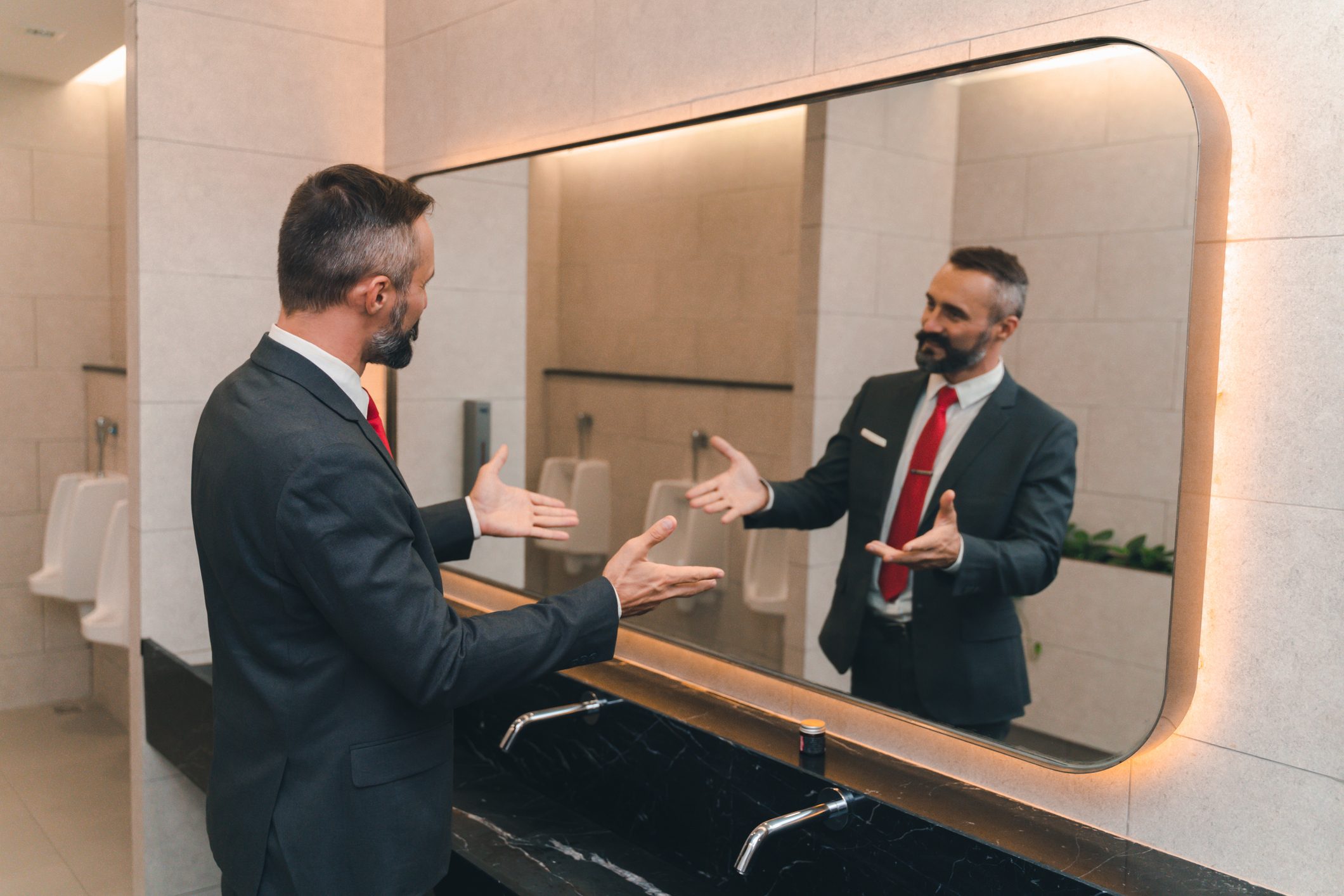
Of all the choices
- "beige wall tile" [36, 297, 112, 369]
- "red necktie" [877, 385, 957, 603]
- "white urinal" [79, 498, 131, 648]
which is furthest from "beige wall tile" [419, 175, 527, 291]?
"beige wall tile" [36, 297, 112, 369]

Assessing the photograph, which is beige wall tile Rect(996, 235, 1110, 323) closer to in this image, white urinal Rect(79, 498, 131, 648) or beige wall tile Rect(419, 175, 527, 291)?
beige wall tile Rect(419, 175, 527, 291)

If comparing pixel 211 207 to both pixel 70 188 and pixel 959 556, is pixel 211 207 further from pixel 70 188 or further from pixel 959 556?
pixel 70 188

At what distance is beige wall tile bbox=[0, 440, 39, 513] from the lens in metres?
4.81

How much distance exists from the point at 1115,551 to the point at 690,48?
119cm

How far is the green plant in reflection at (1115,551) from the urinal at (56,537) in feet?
14.3

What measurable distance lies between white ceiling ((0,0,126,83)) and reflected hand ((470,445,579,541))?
8.62ft

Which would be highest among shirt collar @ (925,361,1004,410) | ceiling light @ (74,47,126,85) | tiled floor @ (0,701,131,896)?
ceiling light @ (74,47,126,85)

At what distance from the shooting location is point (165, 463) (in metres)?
2.61

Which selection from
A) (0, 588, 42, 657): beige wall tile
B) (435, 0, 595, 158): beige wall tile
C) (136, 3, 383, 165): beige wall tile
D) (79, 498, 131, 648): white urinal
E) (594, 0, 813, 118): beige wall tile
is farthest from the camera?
(0, 588, 42, 657): beige wall tile

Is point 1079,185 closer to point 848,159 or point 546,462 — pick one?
point 848,159

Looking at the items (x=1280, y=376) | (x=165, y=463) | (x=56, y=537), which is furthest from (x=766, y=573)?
(x=56, y=537)

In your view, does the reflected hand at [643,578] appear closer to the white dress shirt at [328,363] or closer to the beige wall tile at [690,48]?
the white dress shirt at [328,363]

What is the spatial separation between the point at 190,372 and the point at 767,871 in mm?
1881

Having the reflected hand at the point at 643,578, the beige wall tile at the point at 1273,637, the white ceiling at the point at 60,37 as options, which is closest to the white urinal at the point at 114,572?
the white ceiling at the point at 60,37
